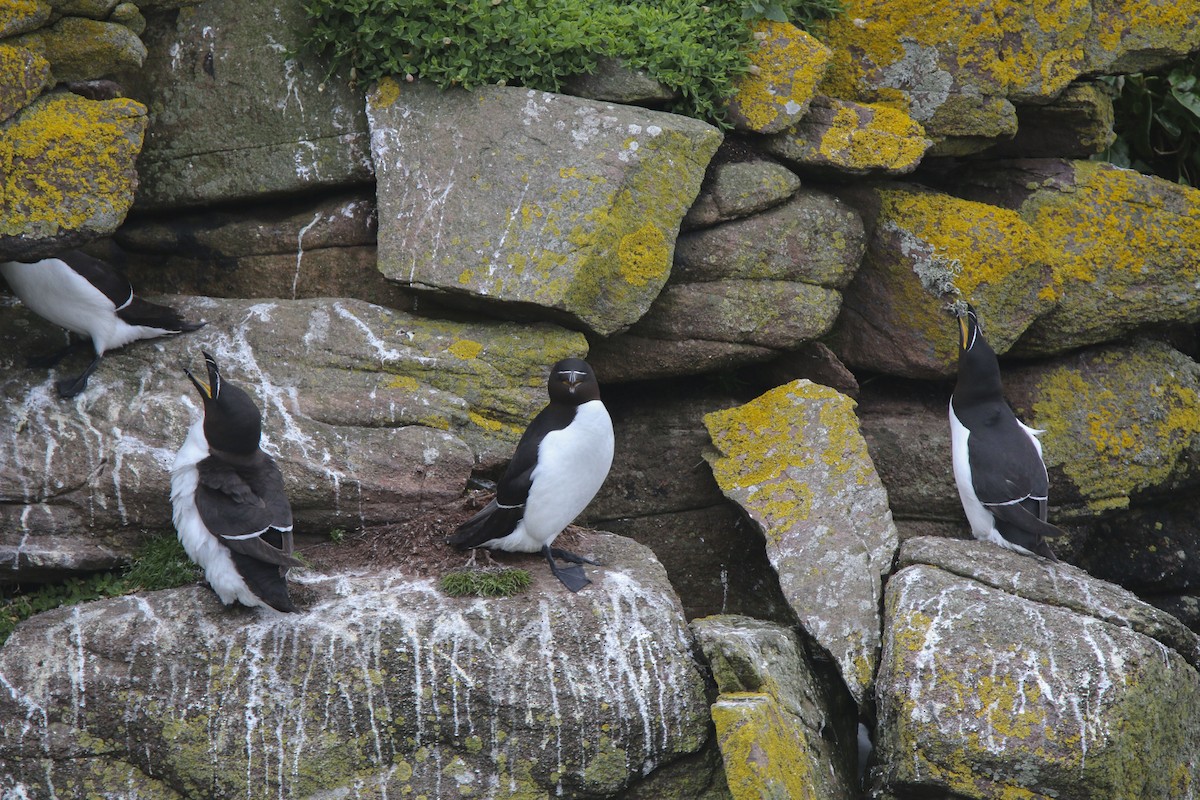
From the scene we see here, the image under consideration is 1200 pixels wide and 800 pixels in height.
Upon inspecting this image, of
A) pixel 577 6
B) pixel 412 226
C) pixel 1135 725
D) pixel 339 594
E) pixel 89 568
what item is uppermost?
pixel 577 6

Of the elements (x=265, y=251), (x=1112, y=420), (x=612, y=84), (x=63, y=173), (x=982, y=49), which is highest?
(x=982, y=49)

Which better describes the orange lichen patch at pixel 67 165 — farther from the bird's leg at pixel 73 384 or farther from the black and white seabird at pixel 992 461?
the black and white seabird at pixel 992 461

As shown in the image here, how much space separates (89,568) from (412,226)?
97.2 inches

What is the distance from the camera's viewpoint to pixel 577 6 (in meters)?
7.43

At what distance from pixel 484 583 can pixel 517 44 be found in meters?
3.33

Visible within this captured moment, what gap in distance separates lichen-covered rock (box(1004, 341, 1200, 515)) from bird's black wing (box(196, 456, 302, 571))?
4.76 m

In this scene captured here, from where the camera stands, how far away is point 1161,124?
9.44 meters

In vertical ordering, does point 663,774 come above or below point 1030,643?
below

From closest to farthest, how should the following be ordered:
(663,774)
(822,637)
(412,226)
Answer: (663,774) → (822,637) → (412,226)

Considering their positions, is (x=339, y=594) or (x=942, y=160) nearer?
(x=339, y=594)

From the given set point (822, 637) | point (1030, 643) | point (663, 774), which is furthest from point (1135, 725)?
point (663, 774)

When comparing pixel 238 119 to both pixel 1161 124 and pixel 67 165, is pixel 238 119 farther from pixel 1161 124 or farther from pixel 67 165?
pixel 1161 124

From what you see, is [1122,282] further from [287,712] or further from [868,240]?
[287,712]

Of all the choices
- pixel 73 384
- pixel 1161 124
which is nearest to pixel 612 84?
pixel 73 384
